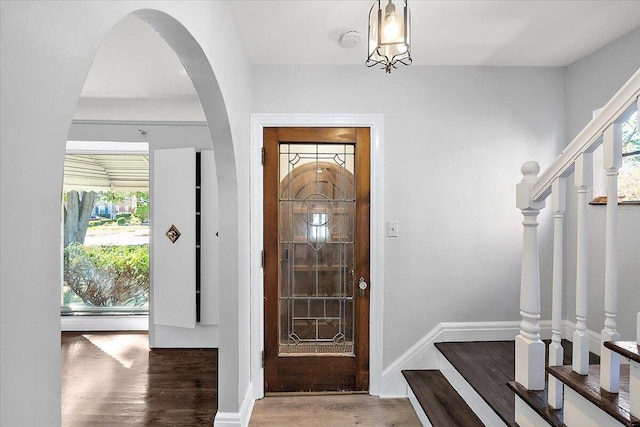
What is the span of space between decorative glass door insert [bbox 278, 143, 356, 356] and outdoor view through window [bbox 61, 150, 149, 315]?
2584 millimetres

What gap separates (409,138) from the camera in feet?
9.44

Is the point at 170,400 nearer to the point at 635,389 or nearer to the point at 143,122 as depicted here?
the point at 143,122

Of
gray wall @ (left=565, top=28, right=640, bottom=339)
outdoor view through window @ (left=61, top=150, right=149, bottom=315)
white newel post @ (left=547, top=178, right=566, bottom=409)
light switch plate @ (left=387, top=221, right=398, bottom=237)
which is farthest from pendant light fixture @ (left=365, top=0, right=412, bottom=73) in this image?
outdoor view through window @ (left=61, top=150, right=149, bottom=315)

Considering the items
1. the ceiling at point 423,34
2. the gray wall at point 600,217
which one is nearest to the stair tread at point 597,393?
the gray wall at point 600,217

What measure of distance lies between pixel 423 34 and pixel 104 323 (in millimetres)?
4419

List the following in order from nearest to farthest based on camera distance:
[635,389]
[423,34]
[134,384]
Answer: [635,389], [423,34], [134,384]

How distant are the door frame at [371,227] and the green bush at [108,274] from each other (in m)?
2.55

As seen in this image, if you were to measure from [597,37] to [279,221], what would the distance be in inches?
93.1

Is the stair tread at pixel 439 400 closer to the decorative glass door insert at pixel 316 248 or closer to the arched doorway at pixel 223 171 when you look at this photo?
the decorative glass door insert at pixel 316 248

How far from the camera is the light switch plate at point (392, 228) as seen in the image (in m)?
2.87

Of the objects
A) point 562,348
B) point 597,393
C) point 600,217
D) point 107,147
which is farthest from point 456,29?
point 107,147

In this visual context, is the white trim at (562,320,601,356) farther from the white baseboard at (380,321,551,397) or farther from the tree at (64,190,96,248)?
the tree at (64,190,96,248)

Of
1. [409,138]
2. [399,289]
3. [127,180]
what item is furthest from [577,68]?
[127,180]

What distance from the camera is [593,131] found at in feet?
4.60
